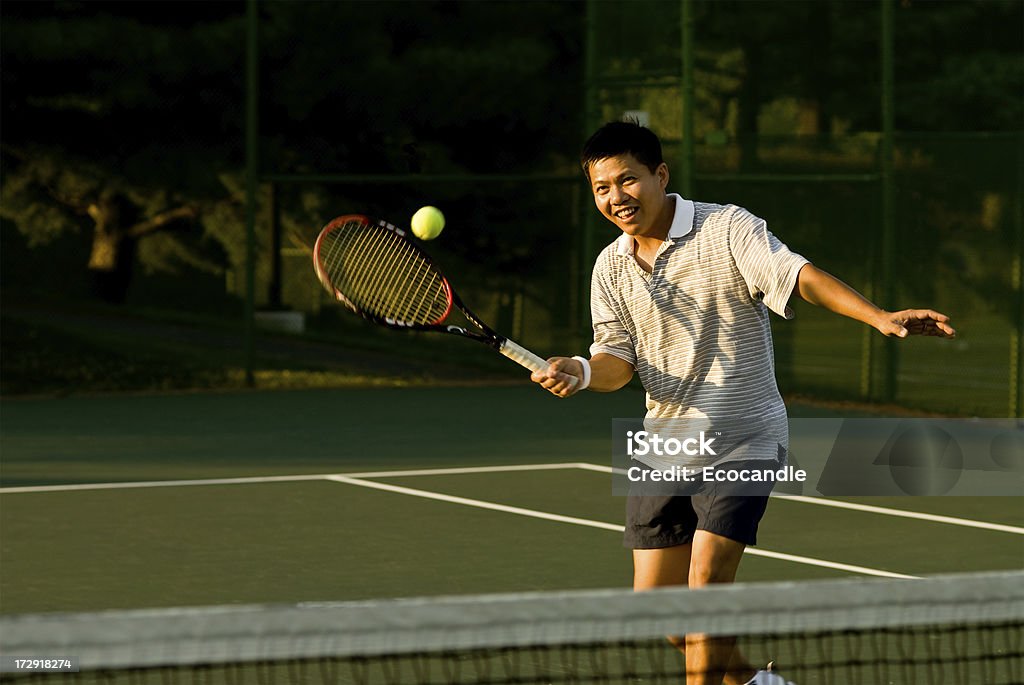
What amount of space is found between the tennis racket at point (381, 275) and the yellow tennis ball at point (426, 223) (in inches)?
172

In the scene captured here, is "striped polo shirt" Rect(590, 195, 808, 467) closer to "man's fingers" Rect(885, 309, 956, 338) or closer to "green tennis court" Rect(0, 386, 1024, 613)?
"man's fingers" Rect(885, 309, 956, 338)

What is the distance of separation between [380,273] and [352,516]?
3.86 metres

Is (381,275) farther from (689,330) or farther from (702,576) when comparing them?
(702,576)

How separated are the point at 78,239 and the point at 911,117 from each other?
11182 mm

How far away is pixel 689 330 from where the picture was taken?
5047 millimetres

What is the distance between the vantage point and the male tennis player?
16.0ft

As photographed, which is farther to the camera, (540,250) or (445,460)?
(540,250)

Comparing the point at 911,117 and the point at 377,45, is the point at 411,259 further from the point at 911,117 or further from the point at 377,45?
the point at 911,117

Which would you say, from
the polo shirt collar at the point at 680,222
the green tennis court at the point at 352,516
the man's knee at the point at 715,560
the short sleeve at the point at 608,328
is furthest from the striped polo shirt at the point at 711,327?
the green tennis court at the point at 352,516

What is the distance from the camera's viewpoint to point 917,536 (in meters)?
9.08

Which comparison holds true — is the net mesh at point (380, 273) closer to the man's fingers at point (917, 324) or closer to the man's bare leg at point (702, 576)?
the man's bare leg at point (702, 576)

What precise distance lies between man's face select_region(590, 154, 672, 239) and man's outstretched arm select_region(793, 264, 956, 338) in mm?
427

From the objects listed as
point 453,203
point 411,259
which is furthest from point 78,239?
point 411,259

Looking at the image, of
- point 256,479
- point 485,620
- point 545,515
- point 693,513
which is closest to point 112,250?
point 256,479
